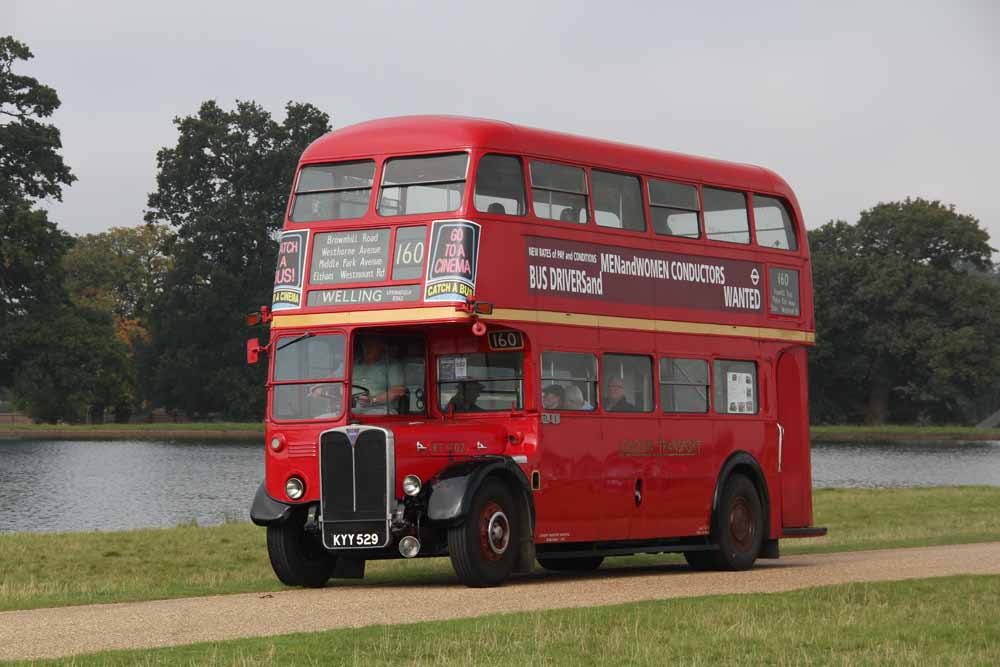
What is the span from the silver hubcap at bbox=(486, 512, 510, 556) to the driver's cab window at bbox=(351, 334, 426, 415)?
1729 millimetres

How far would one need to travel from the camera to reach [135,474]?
57094 millimetres

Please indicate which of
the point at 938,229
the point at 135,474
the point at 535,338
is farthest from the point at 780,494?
the point at 938,229

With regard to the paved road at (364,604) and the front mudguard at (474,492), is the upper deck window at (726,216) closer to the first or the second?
the paved road at (364,604)

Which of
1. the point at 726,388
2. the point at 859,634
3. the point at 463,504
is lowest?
the point at 859,634

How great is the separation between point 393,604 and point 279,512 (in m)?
2.70

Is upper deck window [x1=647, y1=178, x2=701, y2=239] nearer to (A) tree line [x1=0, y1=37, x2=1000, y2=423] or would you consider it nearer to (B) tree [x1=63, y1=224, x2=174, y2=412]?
(A) tree line [x1=0, y1=37, x2=1000, y2=423]

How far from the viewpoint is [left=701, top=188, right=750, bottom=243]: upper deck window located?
2272 centimetres

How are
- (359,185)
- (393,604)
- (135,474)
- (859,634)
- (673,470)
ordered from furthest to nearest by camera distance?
1. (135,474)
2. (673,470)
3. (359,185)
4. (393,604)
5. (859,634)

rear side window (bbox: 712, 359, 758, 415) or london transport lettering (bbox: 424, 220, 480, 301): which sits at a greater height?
london transport lettering (bbox: 424, 220, 480, 301)

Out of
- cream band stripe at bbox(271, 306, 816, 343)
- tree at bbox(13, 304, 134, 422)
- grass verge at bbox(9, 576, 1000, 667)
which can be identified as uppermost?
tree at bbox(13, 304, 134, 422)

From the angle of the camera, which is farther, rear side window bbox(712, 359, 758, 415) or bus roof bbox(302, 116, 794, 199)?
rear side window bbox(712, 359, 758, 415)

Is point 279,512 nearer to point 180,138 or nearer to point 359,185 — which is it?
point 359,185

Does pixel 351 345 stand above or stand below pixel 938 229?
below

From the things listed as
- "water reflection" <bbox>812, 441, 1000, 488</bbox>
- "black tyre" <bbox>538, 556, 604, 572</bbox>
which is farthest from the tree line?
"black tyre" <bbox>538, 556, 604, 572</bbox>
